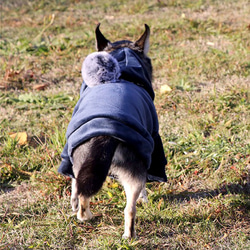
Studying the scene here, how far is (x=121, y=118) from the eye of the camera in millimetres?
2266

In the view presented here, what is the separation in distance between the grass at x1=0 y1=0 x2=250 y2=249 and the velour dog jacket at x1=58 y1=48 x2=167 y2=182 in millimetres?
484

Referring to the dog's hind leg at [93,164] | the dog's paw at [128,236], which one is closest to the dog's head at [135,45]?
the dog's hind leg at [93,164]

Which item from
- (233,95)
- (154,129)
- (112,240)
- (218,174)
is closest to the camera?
(112,240)

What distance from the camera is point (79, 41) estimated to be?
265 inches

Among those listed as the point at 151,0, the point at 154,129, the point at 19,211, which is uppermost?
the point at 154,129

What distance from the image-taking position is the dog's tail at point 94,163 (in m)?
2.17

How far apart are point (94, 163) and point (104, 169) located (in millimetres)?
76

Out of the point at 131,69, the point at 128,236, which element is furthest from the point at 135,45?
the point at 128,236

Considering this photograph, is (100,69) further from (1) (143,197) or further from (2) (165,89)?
(2) (165,89)

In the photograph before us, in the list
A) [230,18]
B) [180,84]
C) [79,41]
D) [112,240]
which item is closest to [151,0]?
[230,18]

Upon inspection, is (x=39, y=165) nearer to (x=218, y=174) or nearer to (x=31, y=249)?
(x=31, y=249)

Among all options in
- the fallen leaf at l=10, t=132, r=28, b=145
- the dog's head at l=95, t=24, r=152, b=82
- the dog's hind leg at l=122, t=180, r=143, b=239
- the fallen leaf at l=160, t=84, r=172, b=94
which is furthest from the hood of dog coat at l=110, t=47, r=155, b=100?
the fallen leaf at l=160, t=84, r=172, b=94

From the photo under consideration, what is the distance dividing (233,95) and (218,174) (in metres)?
1.57

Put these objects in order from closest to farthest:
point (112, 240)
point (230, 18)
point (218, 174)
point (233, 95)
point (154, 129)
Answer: point (112, 240) < point (154, 129) < point (218, 174) < point (233, 95) < point (230, 18)
